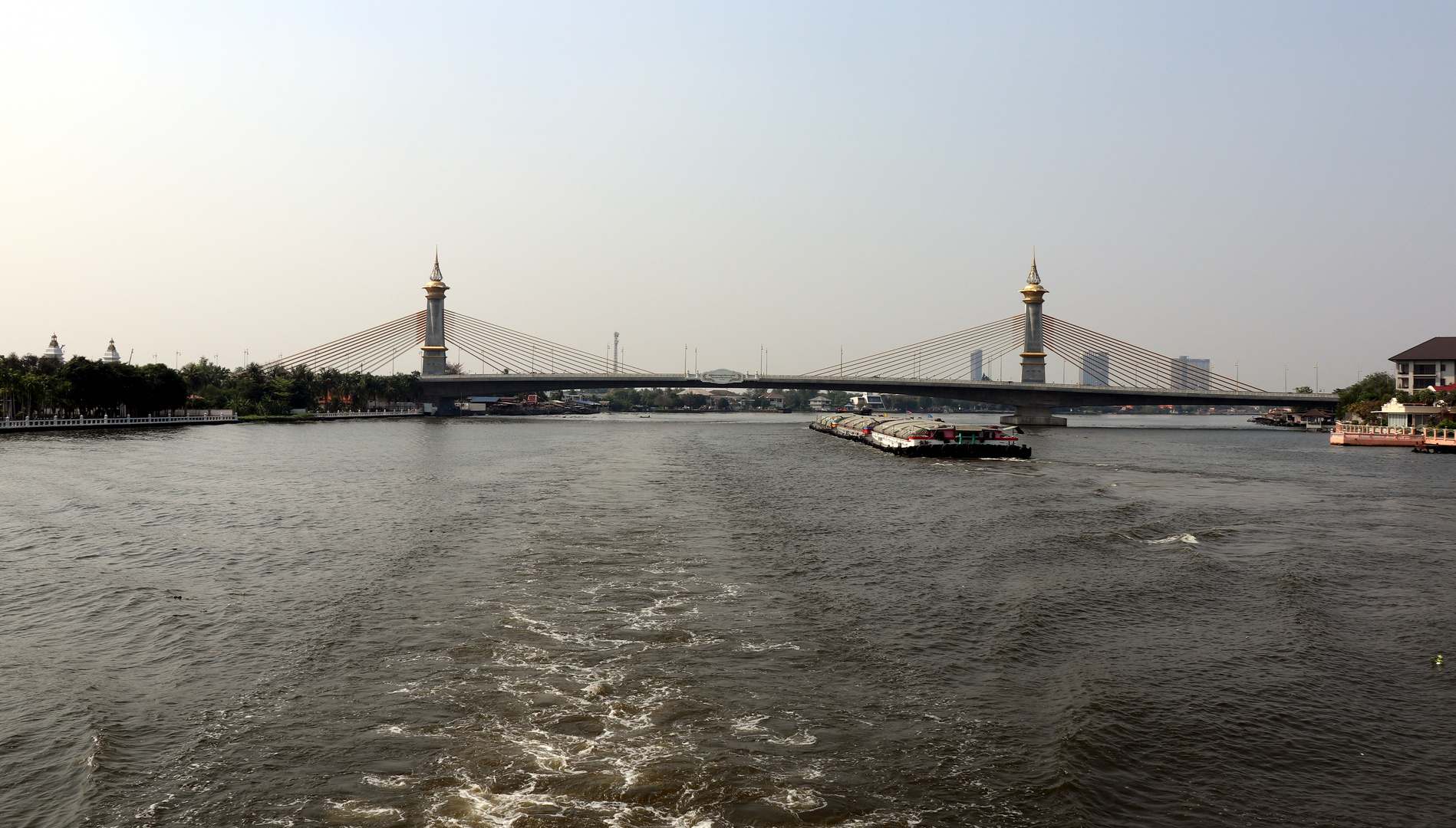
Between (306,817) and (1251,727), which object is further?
(1251,727)

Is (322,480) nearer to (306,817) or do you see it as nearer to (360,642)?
(360,642)

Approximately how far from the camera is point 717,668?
15812mm

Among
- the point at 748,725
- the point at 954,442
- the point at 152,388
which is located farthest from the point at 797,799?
the point at 152,388

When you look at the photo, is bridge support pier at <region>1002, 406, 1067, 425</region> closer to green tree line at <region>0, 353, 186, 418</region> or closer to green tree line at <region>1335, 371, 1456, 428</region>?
green tree line at <region>1335, 371, 1456, 428</region>

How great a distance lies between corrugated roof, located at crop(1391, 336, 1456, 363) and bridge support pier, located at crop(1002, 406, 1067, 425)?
60231mm

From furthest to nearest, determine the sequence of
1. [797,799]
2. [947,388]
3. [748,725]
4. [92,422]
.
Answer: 1. [947,388]
2. [92,422]
3. [748,725]
4. [797,799]

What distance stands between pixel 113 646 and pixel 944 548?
22.0 meters

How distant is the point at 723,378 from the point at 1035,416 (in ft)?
186

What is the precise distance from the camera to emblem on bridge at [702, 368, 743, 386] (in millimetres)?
166250

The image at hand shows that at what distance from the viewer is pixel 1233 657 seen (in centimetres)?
1700

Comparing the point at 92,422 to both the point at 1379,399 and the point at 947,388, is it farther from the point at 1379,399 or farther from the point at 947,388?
the point at 1379,399

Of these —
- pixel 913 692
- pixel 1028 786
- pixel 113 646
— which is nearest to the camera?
pixel 1028 786

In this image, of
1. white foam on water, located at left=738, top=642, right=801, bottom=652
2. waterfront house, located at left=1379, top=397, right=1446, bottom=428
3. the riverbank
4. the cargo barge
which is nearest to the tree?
waterfront house, located at left=1379, top=397, right=1446, bottom=428

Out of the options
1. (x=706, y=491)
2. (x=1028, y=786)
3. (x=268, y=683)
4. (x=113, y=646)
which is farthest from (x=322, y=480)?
(x=1028, y=786)
